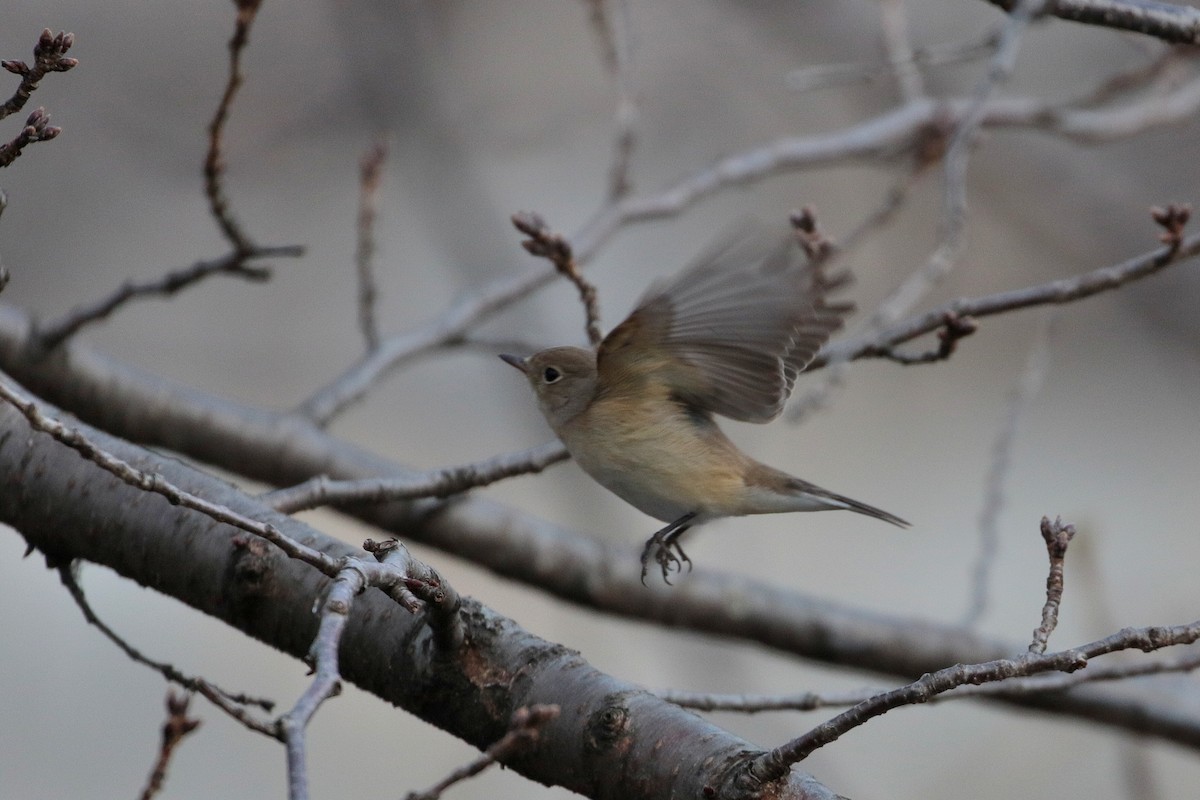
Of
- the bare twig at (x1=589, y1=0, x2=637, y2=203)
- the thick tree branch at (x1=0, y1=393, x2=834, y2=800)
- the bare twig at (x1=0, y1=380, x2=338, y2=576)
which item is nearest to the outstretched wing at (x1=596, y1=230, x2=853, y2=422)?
the thick tree branch at (x1=0, y1=393, x2=834, y2=800)

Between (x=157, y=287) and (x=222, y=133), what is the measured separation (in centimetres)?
43

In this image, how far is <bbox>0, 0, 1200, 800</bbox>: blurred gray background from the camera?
5.70m

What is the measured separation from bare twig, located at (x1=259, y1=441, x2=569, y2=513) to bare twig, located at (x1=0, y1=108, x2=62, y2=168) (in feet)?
2.05

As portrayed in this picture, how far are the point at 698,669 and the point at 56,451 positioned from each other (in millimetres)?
3234

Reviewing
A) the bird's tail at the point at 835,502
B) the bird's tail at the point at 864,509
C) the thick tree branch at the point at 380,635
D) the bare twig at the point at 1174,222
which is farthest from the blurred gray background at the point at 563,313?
the thick tree branch at the point at 380,635

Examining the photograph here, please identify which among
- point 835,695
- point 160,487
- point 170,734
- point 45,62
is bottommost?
point 170,734

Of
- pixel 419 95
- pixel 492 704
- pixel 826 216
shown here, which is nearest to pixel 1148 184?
pixel 826 216

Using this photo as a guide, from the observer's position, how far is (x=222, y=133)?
2.46 meters

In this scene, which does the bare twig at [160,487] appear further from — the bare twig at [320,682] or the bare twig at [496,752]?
the bare twig at [496,752]

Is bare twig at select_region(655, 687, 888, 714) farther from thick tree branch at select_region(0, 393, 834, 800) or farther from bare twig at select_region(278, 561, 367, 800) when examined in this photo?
bare twig at select_region(278, 561, 367, 800)

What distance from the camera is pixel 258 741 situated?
5.93 m

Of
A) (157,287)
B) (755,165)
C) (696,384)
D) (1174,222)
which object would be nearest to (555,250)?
(696,384)

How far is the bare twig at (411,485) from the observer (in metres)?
2.09

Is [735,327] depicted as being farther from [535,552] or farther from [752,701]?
[535,552]
